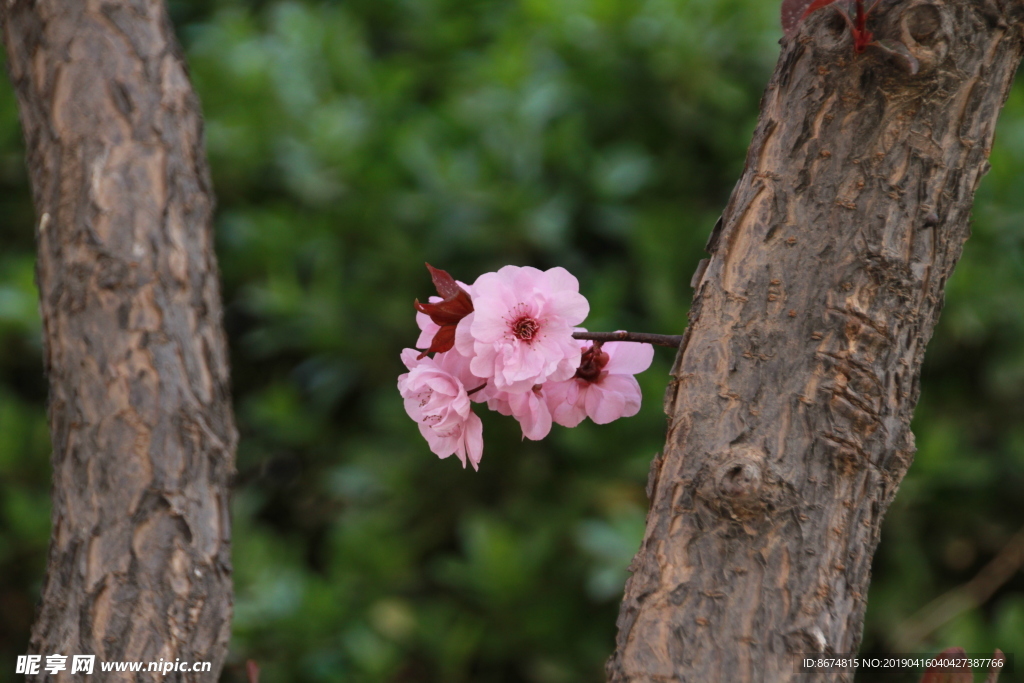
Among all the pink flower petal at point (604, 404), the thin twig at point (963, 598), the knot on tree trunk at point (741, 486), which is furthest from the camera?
the thin twig at point (963, 598)

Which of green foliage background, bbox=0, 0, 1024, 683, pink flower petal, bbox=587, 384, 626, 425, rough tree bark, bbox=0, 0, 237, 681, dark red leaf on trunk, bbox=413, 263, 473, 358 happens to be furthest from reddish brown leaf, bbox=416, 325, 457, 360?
green foliage background, bbox=0, 0, 1024, 683

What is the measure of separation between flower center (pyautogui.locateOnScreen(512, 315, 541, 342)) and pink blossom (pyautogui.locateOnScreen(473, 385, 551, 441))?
0.05 m

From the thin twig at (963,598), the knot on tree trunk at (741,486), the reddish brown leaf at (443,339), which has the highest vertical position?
the reddish brown leaf at (443,339)

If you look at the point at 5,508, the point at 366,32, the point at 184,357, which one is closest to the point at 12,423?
the point at 5,508

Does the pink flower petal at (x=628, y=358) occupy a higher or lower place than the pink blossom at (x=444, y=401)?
higher

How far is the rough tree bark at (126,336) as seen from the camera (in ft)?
2.46

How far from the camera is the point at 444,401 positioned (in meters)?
0.62

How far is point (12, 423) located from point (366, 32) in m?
1.17

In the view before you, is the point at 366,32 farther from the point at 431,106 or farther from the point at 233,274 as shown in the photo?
the point at 233,274

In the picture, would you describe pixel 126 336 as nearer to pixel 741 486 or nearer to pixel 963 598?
pixel 741 486

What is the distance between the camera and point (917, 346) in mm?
569

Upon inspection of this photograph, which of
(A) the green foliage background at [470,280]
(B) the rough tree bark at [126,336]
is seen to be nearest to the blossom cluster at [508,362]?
(B) the rough tree bark at [126,336]

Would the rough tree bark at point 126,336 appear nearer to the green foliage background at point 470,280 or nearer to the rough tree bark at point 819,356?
the rough tree bark at point 819,356

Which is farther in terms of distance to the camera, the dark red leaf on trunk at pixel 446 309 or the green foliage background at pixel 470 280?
the green foliage background at pixel 470 280
